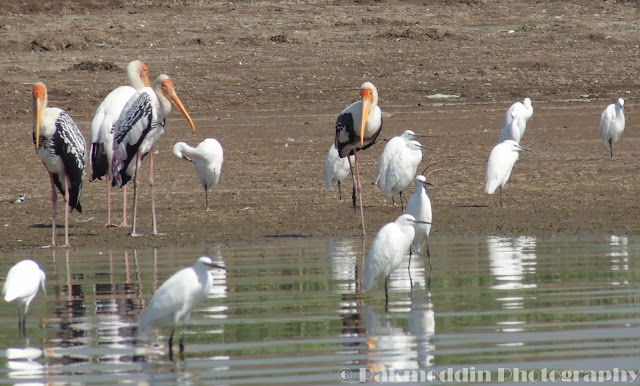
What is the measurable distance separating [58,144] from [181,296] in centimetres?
558

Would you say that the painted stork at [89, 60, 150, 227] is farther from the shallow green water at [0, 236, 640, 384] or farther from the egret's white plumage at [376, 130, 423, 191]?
the egret's white plumage at [376, 130, 423, 191]

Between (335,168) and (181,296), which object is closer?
(181,296)

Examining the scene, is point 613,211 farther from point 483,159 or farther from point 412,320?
point 412,320

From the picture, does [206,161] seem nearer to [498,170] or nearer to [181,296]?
[498,170]

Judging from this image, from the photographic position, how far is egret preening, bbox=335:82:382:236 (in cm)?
1353

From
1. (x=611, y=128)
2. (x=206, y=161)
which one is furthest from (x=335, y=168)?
(x=611, y=128)

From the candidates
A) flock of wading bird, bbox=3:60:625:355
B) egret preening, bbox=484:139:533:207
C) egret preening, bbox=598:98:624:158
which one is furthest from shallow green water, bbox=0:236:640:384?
egret preening, bbox=598:98:624:158

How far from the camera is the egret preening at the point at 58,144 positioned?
12.3 m

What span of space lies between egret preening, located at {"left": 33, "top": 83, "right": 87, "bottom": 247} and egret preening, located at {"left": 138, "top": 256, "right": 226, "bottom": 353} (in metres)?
5.04

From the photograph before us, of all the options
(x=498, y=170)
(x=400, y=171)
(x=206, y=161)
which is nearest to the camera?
(x=400, y=171)

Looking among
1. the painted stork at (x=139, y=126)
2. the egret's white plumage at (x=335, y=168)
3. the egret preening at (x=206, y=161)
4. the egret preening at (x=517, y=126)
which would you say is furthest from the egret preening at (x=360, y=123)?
the egret preening at (x=517, y=126)

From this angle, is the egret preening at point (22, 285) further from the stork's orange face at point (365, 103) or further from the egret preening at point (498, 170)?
the egret preening at point (498, 170)

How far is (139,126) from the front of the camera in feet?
42.2

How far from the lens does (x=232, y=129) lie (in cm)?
1956
